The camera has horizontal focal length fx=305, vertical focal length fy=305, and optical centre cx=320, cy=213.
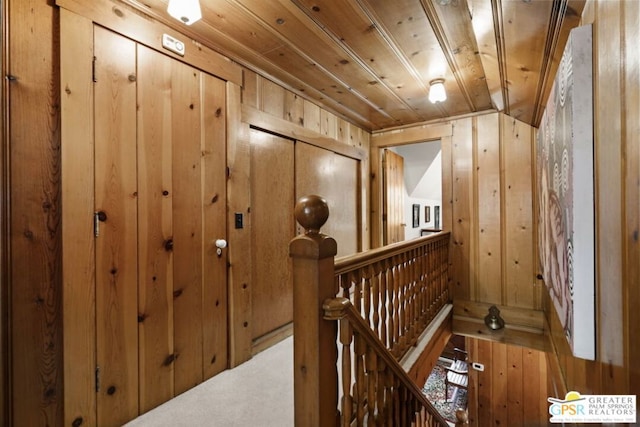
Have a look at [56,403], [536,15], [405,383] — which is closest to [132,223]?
[56,403]

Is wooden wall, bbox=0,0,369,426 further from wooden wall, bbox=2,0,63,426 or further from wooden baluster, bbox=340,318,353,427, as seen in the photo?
wooden baluster, bbox=340,318,353,427

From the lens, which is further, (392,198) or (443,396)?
(443,396)

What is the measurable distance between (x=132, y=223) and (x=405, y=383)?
170 centimetres

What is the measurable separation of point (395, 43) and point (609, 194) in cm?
151

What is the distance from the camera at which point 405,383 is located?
1663 millimetres

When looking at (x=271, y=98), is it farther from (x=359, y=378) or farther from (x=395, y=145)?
(x=359, y=378)

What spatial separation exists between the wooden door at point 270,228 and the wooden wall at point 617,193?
6.39 ft

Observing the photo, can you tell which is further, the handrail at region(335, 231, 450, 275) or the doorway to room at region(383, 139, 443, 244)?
the doorway to room at region(383, 139, 443, 244)

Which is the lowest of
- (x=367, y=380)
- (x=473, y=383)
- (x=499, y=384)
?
(x=473, y=383)

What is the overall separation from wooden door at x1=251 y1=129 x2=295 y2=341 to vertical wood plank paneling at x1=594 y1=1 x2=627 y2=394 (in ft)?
6.39

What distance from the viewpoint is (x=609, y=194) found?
966mm

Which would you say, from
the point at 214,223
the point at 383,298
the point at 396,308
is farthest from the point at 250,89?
the point at 396,308

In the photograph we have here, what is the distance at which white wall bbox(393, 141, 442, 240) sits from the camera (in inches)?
209

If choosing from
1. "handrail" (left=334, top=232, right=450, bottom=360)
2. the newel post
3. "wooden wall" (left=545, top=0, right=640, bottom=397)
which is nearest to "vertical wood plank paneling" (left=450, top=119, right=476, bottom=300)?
"handrail" (left=334, top=232, right=450, bottom=360)
